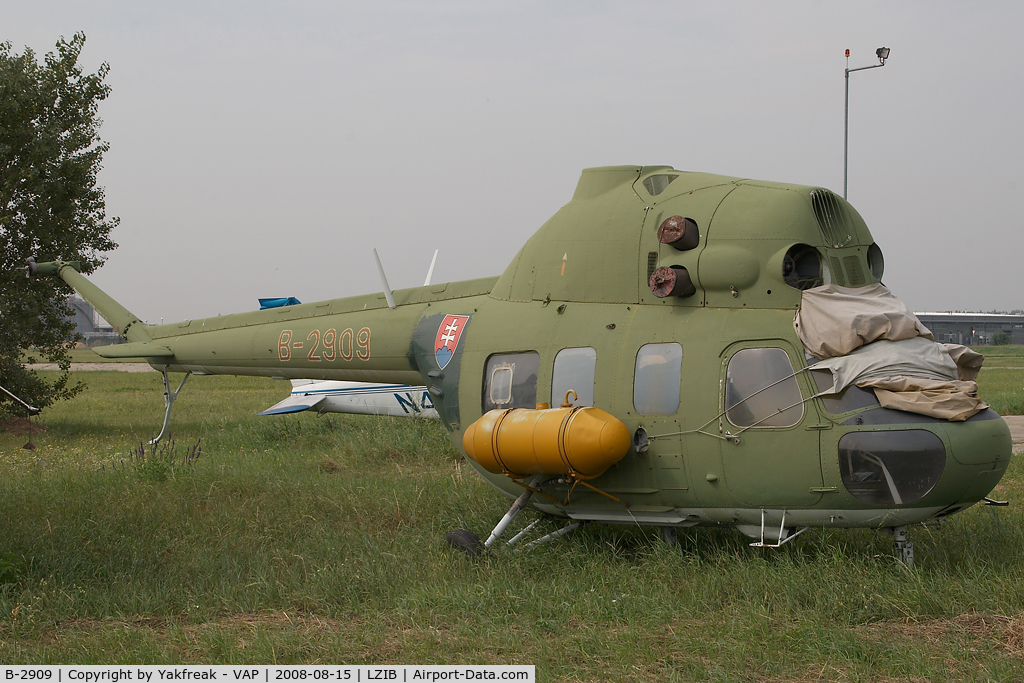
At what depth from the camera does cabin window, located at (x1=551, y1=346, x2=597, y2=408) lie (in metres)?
8.05

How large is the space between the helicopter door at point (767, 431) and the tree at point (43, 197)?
1520 cm

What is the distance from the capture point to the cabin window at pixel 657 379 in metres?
7.59

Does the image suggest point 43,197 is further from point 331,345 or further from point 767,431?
point 767,431

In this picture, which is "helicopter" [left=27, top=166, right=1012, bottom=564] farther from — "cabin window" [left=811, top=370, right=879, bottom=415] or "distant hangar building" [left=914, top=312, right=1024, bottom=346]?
"distant hangar building" [left=914, top=312, right=1024, bottom=346]

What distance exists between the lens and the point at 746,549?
804cm

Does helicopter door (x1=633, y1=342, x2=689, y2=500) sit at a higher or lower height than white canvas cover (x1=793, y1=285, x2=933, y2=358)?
lower

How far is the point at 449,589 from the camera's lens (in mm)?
7184

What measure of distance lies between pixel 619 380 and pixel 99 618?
4652 millimetres

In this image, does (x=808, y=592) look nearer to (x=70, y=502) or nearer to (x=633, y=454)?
(x=633, y=454)

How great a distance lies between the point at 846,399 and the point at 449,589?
3.48 meters

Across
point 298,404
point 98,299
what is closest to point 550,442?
point 98,299

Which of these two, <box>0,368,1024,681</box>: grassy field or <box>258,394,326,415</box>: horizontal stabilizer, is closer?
<box>0,368,1024,681</box>: grassy field

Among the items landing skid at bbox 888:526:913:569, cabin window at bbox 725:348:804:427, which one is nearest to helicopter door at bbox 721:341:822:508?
cabin window at bbox 725:348:804:427
